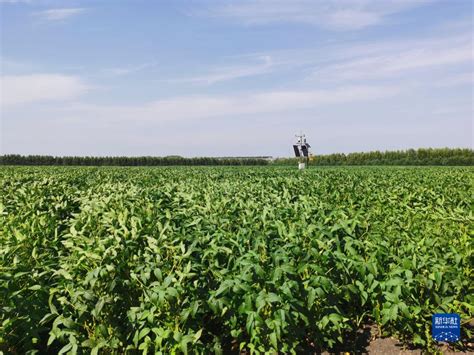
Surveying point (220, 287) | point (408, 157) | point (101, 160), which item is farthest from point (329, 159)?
point (220, 287)

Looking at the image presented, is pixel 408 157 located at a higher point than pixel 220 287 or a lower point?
higher

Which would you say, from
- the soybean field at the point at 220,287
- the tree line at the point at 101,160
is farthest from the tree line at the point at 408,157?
the soybean field at the point at 220,287

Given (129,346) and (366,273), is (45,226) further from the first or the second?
(366,273)

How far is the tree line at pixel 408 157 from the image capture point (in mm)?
65431

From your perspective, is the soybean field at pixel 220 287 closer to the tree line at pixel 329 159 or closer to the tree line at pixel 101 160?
the tree line at pixel 329 159

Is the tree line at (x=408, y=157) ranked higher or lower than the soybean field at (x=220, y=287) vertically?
higher

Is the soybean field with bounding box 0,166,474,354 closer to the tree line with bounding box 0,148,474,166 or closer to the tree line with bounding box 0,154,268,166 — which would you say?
the tree line with bounding box 0,148,474,166

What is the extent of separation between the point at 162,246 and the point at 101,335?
3.12ft

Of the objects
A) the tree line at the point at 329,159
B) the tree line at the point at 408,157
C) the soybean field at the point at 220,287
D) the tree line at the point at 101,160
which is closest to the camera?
the soybean field at the point at 220,287

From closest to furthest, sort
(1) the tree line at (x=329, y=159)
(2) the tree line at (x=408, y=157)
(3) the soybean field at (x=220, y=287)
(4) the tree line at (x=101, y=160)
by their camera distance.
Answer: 1. (3) the soybean field at (x=220, y=287)
2. (2) the tree line at (x=408, y=157)
3. (1) the tree line at (x=329, y=159)
4. (4) the tree line at (x=101, y=160)

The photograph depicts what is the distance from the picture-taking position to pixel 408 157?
7156 cm

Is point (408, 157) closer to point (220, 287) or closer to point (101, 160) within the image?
point (101, 160)

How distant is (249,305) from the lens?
10.4 ft

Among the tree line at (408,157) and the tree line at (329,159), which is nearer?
the tree line at (408,157)
